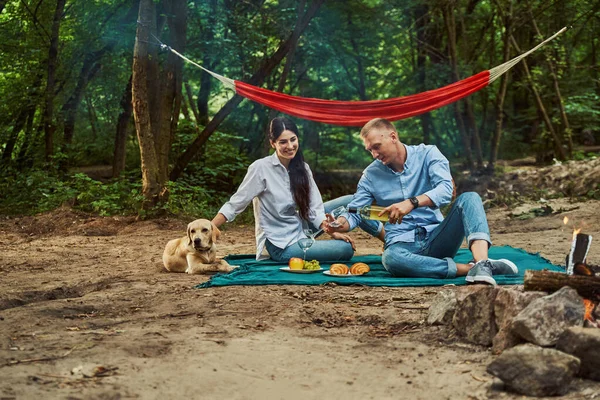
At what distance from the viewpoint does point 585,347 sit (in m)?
2.26

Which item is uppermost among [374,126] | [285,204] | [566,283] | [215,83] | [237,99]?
[215,83]

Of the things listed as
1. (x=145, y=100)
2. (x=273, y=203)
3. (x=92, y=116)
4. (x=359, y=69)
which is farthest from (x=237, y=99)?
(x=273, y=203)

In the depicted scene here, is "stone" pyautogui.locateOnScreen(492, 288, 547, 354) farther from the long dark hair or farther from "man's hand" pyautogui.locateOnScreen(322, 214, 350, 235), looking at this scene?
the long dark hair

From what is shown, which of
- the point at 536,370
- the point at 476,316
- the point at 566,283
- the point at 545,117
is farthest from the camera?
the point at 545,117

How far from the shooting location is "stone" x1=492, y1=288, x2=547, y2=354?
2.56 m

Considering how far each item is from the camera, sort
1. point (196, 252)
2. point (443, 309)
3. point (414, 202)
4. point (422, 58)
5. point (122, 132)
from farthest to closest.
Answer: point (422, 58), point (122, 132), point (196, 252), point (414, 202), point (443, 309)

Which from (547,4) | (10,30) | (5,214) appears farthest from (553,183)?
(10,30)

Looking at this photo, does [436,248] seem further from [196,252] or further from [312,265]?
[196,252]

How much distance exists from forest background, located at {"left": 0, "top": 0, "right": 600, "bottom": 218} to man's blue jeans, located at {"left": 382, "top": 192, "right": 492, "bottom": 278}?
154 inches

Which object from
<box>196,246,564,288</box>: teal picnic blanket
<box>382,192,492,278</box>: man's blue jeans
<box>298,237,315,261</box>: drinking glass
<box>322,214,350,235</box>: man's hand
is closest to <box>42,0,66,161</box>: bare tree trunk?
<box>196,246,564,288</box>: teal picnic blanket

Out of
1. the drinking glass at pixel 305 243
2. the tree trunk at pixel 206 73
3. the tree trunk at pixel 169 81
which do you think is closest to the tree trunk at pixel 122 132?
the tree trunk at pixel 206 73

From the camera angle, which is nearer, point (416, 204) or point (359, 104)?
point (416, 204)

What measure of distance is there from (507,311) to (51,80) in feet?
29.1

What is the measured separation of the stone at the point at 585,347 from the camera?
225cm
